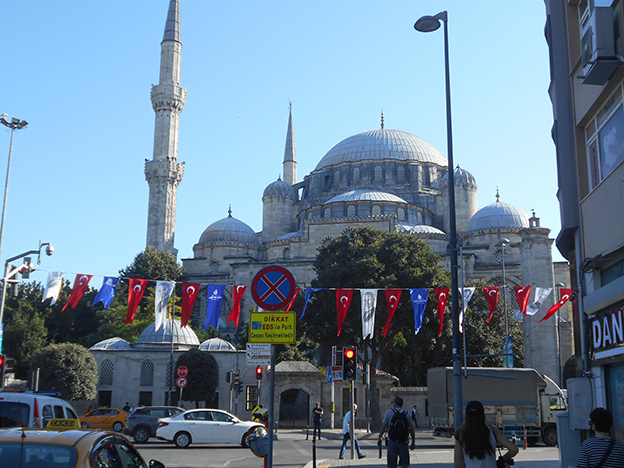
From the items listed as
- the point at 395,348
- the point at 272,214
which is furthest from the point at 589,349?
the point at 272,214

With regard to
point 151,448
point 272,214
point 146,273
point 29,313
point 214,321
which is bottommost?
point 151,448

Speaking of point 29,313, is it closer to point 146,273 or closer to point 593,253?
point 146,273

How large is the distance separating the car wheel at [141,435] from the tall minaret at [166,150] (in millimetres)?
36049

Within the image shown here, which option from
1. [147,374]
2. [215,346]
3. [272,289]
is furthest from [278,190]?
[272,289]

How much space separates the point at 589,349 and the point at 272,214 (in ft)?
182

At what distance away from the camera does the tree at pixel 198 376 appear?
34531 millimetres

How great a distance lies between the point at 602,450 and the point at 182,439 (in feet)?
48.5

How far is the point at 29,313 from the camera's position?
49.1m

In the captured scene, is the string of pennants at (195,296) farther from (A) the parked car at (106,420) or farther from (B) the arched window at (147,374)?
(B) the arched window at (147,374)

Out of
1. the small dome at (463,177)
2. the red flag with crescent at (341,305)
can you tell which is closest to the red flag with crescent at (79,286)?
the red flag with crescent at (341,305)

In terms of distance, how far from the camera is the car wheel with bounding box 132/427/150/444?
20312mm

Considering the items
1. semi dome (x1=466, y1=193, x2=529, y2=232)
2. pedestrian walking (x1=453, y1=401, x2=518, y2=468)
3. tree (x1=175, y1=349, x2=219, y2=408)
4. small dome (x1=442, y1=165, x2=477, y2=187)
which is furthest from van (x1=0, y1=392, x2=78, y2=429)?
small dome (x1=442, y1=165, x2=477, y2=187)

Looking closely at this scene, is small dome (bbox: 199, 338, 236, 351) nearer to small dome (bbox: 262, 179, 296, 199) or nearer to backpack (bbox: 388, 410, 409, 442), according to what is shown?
backpack (bbox: 388, 410, 409, 442)

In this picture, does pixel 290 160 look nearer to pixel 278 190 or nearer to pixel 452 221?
pixel 278 190
